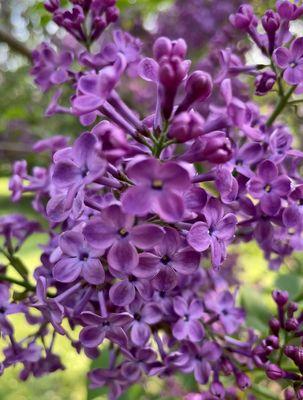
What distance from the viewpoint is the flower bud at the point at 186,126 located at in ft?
2.52

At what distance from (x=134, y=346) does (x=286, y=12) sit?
79cm

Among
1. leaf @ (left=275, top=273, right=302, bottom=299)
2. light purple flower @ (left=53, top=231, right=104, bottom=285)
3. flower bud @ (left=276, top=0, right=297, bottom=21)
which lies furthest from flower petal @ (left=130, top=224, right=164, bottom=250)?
leaf @ (left=275, top=273, right=302, bottom=299)

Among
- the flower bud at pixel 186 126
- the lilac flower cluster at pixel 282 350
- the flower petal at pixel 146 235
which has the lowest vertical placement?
the lilac flower cluster at pixel 282 350

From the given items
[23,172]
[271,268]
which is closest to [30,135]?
[23,172]

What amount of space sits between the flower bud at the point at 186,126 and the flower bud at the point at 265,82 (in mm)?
485

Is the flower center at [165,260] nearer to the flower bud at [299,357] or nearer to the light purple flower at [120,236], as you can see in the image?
the light purple flower at [120,236]

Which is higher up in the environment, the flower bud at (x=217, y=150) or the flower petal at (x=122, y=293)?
the flower bud at (x=217, y=150)

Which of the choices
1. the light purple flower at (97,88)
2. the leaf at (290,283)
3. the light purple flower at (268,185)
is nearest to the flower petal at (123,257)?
the light purple flower at (97,88)

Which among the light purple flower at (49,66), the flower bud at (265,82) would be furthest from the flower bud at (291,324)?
the light purple flower at (49,66)

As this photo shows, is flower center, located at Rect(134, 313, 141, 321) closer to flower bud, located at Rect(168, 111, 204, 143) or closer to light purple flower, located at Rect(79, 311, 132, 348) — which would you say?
light purple flower, located at Rect(79, 311, 132, 348)

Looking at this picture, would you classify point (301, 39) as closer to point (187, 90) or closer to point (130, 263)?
point (187, 90)

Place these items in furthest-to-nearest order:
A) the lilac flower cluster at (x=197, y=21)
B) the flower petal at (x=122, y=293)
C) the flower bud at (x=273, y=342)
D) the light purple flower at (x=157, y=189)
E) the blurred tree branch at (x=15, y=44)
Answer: the lilac flower cluster at (x=197, y=21) → the blurred tree branch at (x=15, y=44) → the flower bud at (x=273, y=342) → the flower petal at (x=122, y=293) → the light purple flower at (x=157, y=189)

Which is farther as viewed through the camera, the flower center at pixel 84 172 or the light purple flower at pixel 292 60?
the light purple flower at pixel 292 60

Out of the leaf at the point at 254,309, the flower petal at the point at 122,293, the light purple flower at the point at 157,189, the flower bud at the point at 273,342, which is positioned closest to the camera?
the light purple flower at the point at 157,189
